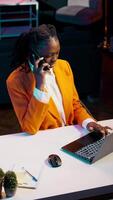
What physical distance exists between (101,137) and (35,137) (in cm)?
31

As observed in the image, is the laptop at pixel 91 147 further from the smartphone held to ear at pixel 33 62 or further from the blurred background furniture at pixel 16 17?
the blurred background furniture at pixel 16 17

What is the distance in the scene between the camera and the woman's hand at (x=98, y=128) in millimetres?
2295

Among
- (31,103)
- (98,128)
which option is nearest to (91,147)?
(98,128)

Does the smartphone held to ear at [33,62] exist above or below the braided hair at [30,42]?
below

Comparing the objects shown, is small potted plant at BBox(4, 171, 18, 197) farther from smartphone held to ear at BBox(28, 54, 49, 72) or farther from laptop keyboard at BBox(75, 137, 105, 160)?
smartphone held to ear at BBox(28, 54, 49, 72)

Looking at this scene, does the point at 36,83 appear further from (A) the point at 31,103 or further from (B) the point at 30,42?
(B) the point at 30,42

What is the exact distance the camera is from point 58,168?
2.02 meters

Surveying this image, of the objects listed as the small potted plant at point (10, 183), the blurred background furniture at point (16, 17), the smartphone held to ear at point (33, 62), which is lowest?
the blurred background furniture at point (16, 17)

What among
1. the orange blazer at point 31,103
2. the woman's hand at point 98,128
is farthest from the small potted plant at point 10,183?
the woman's hand at point 98,128

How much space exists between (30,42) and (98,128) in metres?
0.53

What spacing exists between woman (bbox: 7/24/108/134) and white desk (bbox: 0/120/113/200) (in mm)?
85

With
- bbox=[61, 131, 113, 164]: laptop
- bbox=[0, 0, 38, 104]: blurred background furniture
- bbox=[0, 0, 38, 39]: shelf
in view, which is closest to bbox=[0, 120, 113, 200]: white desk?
bbox=[61, 131, 113, 164]: laptop

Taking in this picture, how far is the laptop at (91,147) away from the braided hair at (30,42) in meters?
0.46

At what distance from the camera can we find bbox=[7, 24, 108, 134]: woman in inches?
90.0
